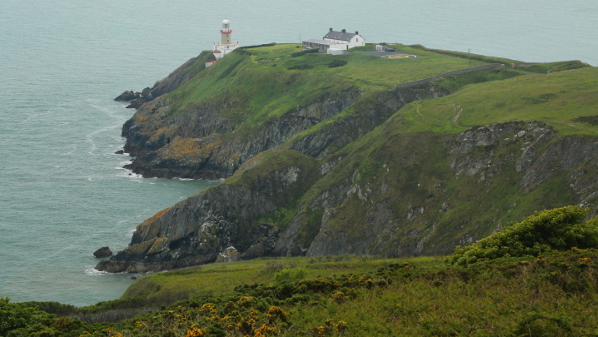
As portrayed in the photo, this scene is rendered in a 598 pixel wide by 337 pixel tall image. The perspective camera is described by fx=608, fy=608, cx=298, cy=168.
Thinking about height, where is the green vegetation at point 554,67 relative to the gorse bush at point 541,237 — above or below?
above

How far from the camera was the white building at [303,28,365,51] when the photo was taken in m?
170

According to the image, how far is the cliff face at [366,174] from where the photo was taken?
71.4 metres

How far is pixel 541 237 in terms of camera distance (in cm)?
4522

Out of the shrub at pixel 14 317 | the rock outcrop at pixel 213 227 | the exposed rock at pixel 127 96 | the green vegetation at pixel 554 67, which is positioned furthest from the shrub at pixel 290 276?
the exposed rock at pixel 127 96

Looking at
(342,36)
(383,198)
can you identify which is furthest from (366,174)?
(342,36)

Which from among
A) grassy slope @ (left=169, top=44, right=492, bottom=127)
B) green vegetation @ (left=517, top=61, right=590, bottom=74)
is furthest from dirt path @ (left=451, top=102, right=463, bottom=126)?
green vegetation @ (left=517, top=61, right=590, bottom=74)

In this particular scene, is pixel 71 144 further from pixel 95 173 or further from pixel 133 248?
pixel 133 248

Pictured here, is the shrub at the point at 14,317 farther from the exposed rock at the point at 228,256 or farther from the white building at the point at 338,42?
the white building at the point at 338,42

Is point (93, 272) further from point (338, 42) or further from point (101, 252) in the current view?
point (338, 42)

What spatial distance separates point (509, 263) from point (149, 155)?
105099 millimetres

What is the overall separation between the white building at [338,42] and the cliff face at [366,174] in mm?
33319

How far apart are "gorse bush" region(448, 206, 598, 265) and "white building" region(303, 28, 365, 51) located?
126026 millimetres

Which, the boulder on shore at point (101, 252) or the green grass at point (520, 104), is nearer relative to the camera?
the green grass at point (520, 104)

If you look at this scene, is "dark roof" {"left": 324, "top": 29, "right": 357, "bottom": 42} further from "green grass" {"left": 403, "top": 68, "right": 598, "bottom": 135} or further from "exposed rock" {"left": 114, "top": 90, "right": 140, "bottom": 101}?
"green grass" {"left": 403, "top": 68, "right": 598, "bottom": 135}
